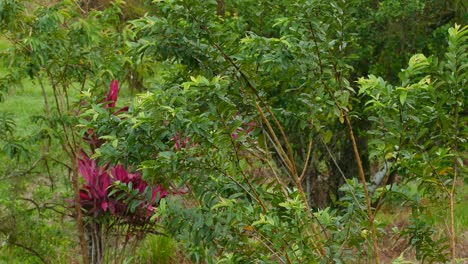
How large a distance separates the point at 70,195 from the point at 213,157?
3575 millimetres

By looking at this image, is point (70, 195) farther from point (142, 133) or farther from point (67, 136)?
point (142, 133)

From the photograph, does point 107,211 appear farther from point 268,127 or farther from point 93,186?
point 268,127

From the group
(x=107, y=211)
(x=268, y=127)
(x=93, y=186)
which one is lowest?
(x=107, y=211)

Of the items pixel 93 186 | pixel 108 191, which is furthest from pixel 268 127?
pixel 93 186

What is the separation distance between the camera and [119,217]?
650cm

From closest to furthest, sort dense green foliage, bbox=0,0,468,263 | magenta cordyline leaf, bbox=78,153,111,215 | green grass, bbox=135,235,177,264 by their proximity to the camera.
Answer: dense green foliage, bbox=0,0,468,263, magenta cordyline leaf, bbox=78,153,111,215, green grass, bbox=135,235,177,264

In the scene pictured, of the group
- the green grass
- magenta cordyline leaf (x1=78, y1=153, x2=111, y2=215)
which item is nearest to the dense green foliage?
magenta cordyline leaf (x1=78, y1=153, x2=111, y2=215)

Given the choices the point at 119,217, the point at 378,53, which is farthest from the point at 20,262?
the point at 378,53

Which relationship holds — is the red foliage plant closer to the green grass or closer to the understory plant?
the understory plant

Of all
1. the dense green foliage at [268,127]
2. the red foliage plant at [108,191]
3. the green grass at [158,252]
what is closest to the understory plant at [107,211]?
the red foliage plant at [108,191]

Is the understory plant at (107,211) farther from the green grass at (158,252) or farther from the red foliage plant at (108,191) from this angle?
the green grass at (158,252)

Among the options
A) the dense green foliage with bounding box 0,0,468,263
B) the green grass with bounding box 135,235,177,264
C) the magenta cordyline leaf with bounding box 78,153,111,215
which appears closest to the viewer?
the dense green foliage with bounding box 0,0,468,263

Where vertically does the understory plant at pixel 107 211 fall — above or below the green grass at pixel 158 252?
above

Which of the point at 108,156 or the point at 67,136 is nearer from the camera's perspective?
the point at 108,156
